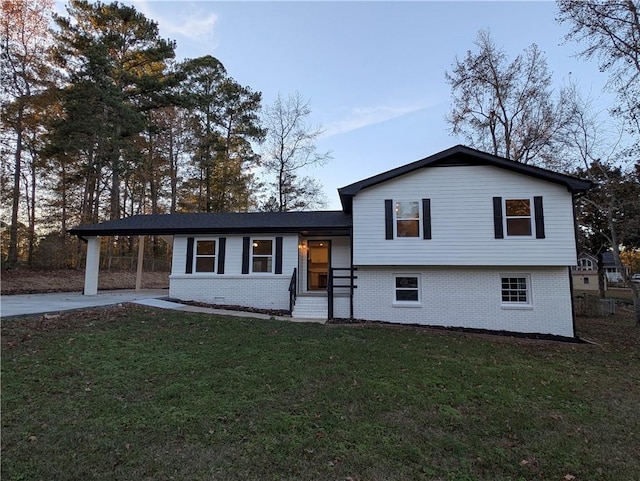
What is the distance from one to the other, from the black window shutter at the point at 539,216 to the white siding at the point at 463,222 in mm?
131

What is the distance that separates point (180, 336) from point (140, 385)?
8.44ft

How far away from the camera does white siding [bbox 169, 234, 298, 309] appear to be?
12234mm

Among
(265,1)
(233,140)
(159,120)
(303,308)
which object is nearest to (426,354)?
(303,308)

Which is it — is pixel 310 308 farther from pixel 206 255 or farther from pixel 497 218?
pixel 497 218

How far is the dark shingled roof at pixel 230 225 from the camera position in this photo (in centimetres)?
1222

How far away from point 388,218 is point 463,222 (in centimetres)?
228

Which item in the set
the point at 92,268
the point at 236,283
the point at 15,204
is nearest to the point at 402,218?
the point at 236,283

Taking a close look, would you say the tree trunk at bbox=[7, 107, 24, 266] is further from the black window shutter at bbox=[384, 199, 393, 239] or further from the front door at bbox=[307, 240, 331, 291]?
the black window shutter at bbox=[384, 199, 393, 239]

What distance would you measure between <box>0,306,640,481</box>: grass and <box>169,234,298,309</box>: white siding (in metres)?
4.43

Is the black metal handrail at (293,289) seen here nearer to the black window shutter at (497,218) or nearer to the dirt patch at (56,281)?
the black window shutter at (497,218)

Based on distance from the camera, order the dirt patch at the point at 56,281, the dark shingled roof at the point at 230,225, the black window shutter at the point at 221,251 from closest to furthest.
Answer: the dark shingled roof at the point at 230,225
the black window shutter at the point at 221,251
the dirt patch at the point at 56,281

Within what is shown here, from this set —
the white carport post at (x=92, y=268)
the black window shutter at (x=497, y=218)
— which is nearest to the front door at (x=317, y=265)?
the black window shutter at (x=497, y=218)

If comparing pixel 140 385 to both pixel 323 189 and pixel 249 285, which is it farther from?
pixel 323 189

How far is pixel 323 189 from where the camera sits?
2523cm
